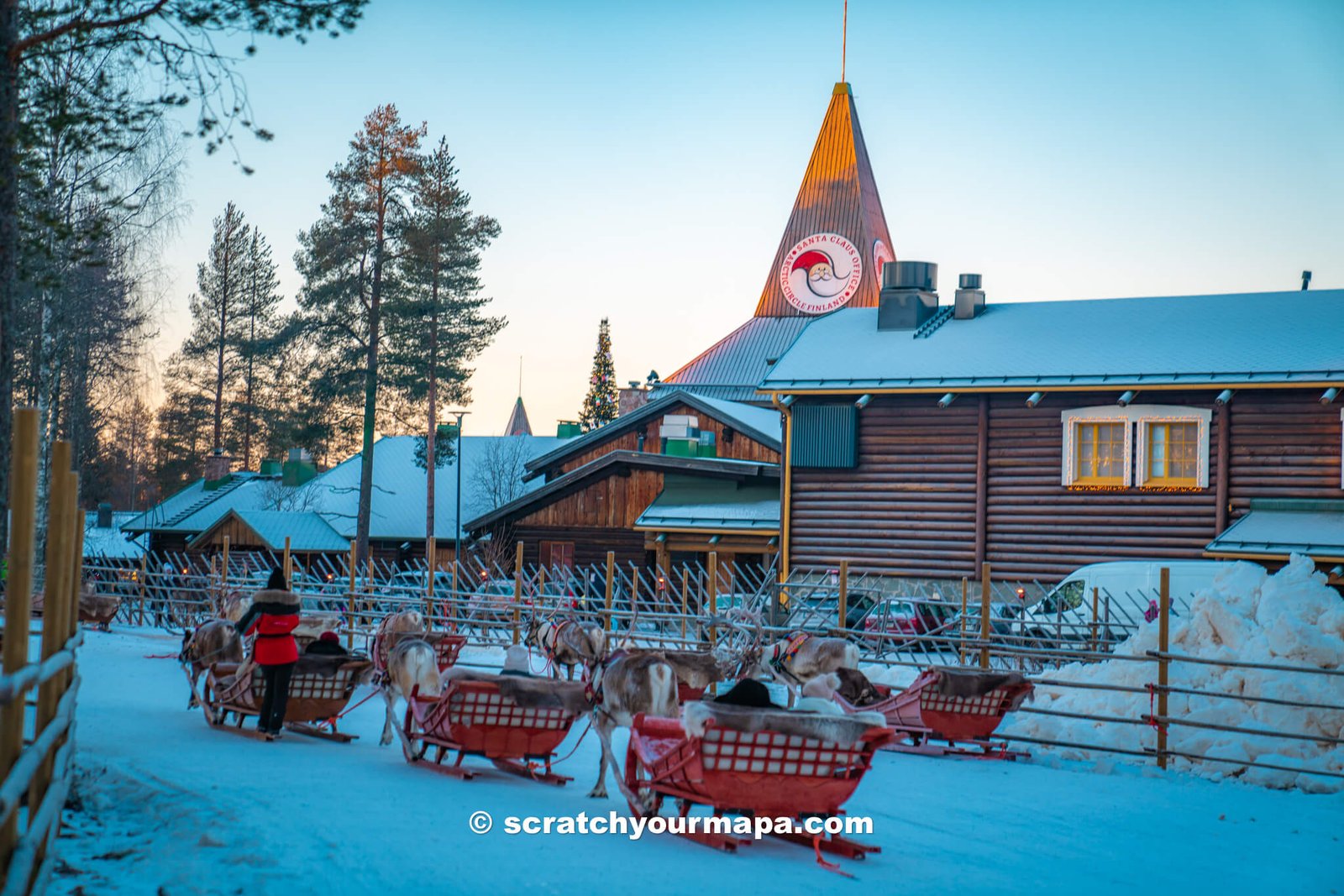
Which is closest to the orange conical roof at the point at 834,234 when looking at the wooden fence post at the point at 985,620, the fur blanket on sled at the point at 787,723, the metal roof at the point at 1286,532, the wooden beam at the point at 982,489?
the wooden beam at the point at 982,489

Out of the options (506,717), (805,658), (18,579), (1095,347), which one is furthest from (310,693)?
(1095,347)

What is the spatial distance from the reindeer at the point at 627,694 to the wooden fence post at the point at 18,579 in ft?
17.1

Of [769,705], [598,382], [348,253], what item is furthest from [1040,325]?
[598,382]

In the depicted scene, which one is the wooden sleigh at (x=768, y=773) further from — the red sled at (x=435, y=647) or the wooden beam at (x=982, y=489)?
the wooden beam at (x=982, y=489)

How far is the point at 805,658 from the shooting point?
14141mm

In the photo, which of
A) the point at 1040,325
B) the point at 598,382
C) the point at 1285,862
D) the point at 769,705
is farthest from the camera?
the point at 598,382

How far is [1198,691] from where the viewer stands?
1338cm

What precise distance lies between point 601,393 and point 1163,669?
70982mm

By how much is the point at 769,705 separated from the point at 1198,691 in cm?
689

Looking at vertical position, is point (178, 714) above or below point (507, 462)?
below

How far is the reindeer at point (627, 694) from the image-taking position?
10.1 meters

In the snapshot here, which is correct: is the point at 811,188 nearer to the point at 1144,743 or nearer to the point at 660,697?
the point at 1144,743

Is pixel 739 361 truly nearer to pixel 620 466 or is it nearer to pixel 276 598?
pixel 620 466

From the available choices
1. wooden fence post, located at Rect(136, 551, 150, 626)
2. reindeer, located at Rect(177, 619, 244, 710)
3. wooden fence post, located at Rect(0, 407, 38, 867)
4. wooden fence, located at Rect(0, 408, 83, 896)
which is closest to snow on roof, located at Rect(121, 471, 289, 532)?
wooden fence post, located at Rect(136, 551, 150, 626)
